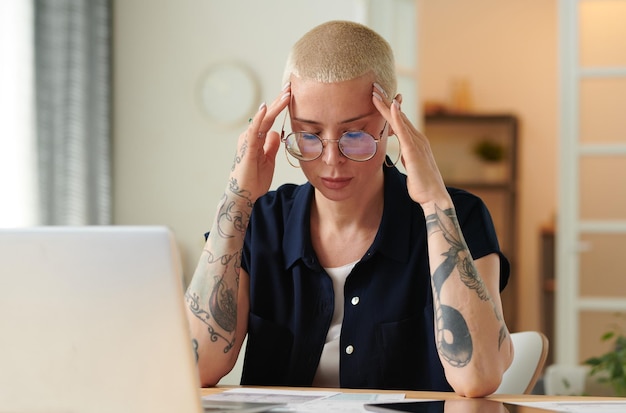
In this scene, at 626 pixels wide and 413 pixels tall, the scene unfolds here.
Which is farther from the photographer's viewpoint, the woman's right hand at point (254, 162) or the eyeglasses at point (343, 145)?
the woman's right hand at point (254, 162)

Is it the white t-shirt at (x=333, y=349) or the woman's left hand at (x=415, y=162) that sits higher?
the woman's left hand at (x=415, y=162)

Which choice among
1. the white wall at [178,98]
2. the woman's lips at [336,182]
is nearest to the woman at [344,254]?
the woman's lips at [336,182]

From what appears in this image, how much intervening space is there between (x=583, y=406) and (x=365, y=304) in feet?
1.66

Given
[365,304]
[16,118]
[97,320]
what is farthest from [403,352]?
[16,118]

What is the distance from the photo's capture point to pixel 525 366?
1670 mm

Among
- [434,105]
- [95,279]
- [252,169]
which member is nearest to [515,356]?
[252,169]

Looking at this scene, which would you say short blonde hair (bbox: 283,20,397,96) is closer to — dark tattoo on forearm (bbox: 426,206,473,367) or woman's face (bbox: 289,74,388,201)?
woman's face (bbox: 289,74,388,201)

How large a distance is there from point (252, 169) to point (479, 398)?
0.65 m

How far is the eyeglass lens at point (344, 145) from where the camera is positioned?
5.33 feet

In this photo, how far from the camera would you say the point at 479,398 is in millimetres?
1425

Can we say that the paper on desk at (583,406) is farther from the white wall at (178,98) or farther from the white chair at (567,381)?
the white wall at (178,98)

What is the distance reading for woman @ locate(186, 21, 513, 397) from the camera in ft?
5.30

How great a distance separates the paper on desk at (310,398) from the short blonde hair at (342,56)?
0.58 metres

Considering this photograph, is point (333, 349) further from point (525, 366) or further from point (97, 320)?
point (97, 320)
